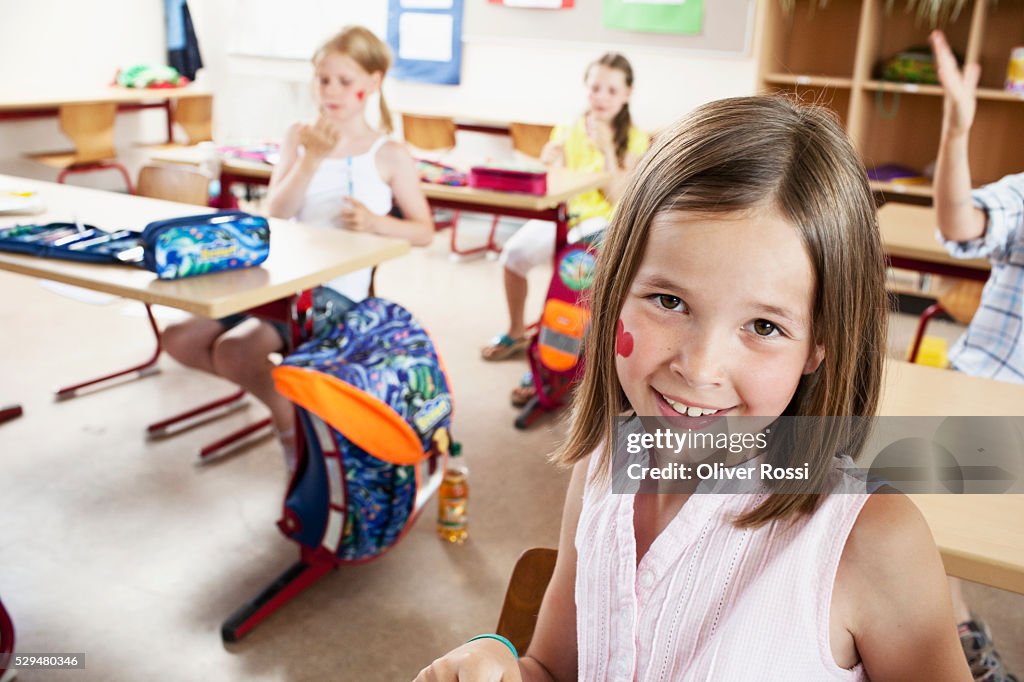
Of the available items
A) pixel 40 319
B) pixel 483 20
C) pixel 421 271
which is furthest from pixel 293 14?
pixel 40 319

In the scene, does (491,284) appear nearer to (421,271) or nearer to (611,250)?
(421,271)

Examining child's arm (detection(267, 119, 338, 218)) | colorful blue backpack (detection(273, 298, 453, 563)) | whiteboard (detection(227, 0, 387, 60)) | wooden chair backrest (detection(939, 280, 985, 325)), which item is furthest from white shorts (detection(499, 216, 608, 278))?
whiteboard (detection(227, 0, 387, 60))

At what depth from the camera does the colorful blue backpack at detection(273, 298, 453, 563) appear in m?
1.98

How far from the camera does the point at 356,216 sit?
2650 mm

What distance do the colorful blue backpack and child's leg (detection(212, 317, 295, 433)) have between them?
48 centimetres

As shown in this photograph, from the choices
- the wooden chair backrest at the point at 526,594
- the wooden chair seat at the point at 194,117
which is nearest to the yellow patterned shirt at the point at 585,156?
the wooden chair backrest at the point at 526,594

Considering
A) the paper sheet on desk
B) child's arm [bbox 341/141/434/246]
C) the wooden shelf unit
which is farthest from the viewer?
the wooden shelf unit

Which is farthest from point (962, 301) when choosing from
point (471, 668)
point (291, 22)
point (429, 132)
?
point (291, 22)

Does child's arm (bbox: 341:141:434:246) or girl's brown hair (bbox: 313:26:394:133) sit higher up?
girl's brown hair (bbox: 313:26:394:133)

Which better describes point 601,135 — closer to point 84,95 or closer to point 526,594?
point 526,594

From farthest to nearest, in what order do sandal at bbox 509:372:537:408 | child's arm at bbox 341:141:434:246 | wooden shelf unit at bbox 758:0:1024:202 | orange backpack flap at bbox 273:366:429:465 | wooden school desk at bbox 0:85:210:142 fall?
wooden school desk at bbox 0:85:210:142 → wooden shelf unit at bbox 758:0:1024:202 → sandal at bbox 509:372:537:408 → child's arm at bbox 341:141:434:246 → orange backpack flap at bbox 273:366:429:465

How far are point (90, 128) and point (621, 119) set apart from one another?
3.27 metres

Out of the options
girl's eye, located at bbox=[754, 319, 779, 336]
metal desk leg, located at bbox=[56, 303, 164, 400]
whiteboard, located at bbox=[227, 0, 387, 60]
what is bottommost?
metal desk leg, located at bbox=[56, 303, 164, 400]

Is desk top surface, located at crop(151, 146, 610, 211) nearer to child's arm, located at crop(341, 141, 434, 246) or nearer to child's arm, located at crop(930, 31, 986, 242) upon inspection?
child's arm, located at crop(341, 141, 434, 246)
